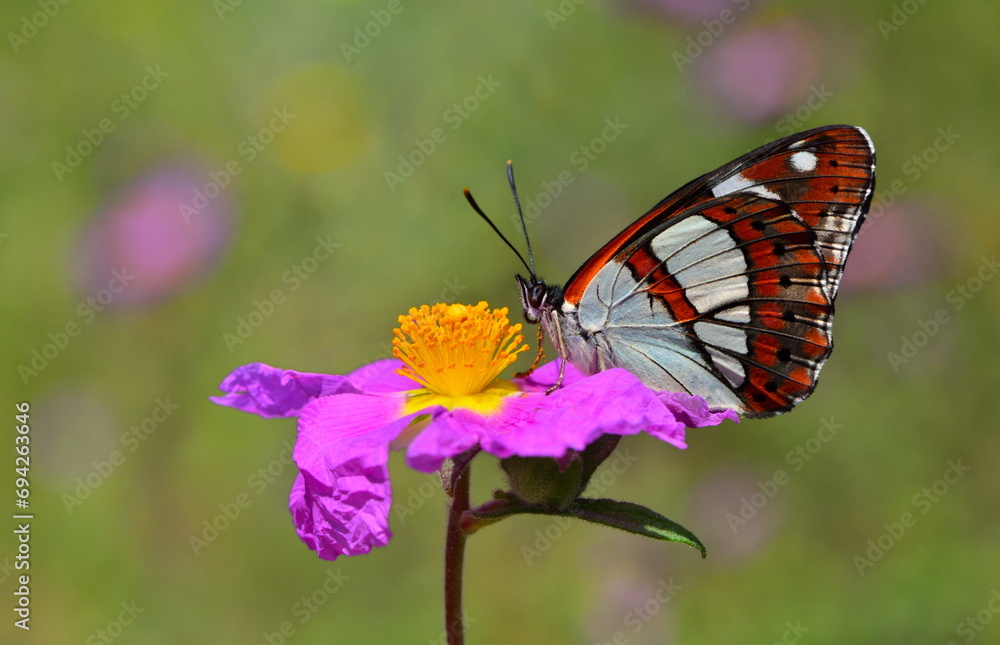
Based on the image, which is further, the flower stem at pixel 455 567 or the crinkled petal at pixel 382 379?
the crinkled petal at pixel 382 379

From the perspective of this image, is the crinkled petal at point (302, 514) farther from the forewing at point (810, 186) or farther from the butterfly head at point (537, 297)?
the forewing at point (810, 186)

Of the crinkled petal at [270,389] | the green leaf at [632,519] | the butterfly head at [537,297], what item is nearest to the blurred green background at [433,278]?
the crinkled petal at [270,389]

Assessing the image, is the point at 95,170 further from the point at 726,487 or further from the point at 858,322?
the point at 858,322

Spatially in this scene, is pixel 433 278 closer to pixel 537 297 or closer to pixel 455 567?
pixel 537 297

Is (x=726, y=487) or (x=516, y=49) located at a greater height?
(x=516, y=49)

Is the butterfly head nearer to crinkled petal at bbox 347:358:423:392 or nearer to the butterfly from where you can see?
the butterfly

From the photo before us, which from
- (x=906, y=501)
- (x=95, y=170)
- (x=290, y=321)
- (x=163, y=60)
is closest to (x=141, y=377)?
(x=290, y=321)
